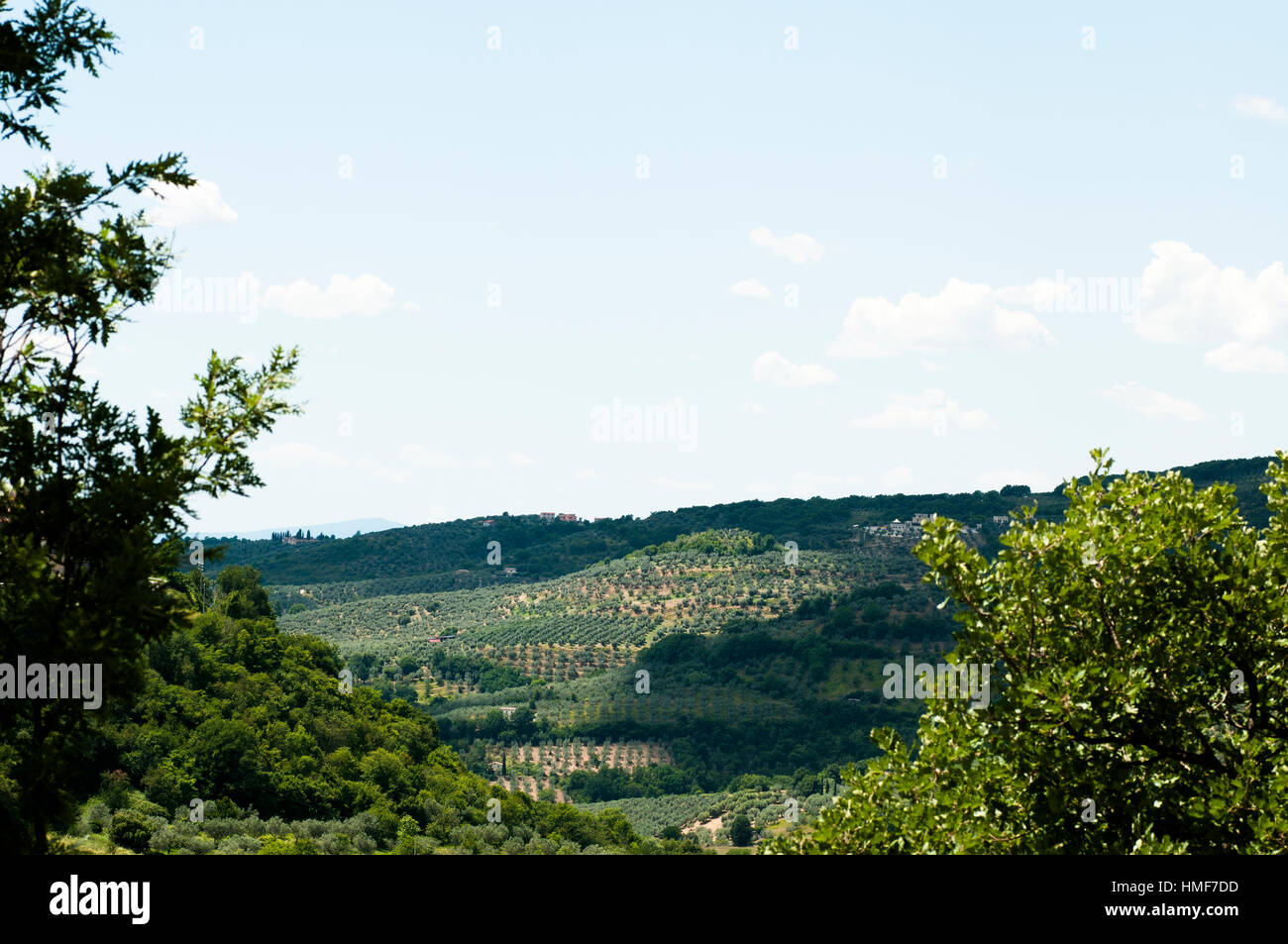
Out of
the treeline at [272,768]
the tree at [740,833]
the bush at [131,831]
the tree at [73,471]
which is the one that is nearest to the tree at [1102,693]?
the tree at [73,471]

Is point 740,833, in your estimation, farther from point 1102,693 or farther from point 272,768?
point 1102,693

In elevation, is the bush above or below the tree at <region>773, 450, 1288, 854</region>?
below

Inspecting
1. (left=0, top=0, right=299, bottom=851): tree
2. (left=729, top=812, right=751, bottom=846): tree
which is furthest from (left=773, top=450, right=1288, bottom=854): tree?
(left=729, top=812, right=751, bottom=846): tree

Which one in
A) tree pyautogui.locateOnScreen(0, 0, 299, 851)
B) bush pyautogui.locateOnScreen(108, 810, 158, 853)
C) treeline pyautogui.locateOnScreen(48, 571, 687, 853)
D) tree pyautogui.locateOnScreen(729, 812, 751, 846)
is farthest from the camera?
tree pyautogui.locateOnScreen(729, 812, 751, 846)

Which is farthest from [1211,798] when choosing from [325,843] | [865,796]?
[325,843]

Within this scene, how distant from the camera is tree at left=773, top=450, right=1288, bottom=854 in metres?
10.2

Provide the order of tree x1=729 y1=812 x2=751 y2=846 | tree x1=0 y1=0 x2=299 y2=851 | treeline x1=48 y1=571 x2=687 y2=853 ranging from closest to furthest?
tree x1=0 y1=0 x2=299 y2=851
treeline x1=48 y1=571 x2=687 y2=853
tree x1=729 y1=812 x2=751 y2=846

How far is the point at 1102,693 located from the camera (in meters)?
10.1

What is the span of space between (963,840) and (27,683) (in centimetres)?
796

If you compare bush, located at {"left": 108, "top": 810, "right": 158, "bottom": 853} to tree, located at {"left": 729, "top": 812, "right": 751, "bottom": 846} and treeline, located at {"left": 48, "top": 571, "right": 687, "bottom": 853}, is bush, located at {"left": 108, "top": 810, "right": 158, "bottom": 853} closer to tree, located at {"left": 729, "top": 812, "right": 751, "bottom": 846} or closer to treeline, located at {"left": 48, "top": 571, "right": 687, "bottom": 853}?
treeline, located at {"left": 48, "top": 571, "right": 687, "bottom": 853}

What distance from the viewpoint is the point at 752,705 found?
147 meters

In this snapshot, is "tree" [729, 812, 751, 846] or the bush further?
"tree" [729, 812, 751, 846]

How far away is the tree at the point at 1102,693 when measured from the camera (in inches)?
400
